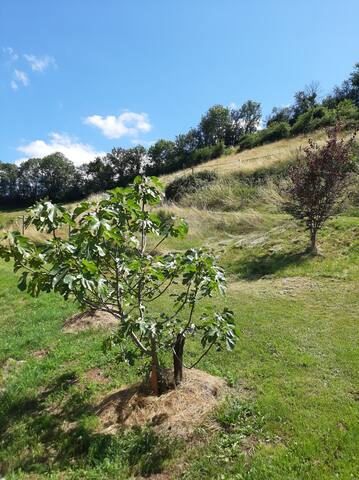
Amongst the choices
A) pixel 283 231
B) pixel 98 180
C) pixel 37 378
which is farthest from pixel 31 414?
pixel 98 180

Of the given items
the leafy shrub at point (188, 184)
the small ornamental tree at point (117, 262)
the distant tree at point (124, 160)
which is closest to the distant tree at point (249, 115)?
the distant tree at point (124, 160)

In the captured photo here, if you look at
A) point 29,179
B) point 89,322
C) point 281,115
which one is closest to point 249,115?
point 281,115

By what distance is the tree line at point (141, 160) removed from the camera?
57500 millimetres

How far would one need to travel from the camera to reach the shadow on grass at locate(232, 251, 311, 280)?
11538mm

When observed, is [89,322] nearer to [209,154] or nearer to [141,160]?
[209,154]

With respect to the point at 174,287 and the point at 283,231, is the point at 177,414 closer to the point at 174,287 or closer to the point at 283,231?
the point at 174,287

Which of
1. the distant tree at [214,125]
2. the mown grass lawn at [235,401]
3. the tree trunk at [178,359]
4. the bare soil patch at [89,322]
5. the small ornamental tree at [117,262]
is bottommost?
the mown grass lawn at [235,401]

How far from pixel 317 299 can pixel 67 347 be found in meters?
5.83

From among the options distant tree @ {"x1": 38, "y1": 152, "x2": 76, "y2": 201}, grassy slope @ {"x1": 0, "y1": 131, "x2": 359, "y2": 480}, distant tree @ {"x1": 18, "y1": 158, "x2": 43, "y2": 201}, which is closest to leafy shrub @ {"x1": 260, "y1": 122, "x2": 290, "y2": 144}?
grassy slope @ {"x1": 0, "y1": 131, "x2": 359, "y2": 480}

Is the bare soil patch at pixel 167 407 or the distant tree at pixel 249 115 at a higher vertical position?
the distant tree at pixel 249 115

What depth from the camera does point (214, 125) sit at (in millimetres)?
66375

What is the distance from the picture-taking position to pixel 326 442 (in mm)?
3703

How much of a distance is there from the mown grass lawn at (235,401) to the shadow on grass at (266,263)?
2120mm

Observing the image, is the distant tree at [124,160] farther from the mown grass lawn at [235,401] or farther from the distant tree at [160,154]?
the mown grass lawn at [235,401]
